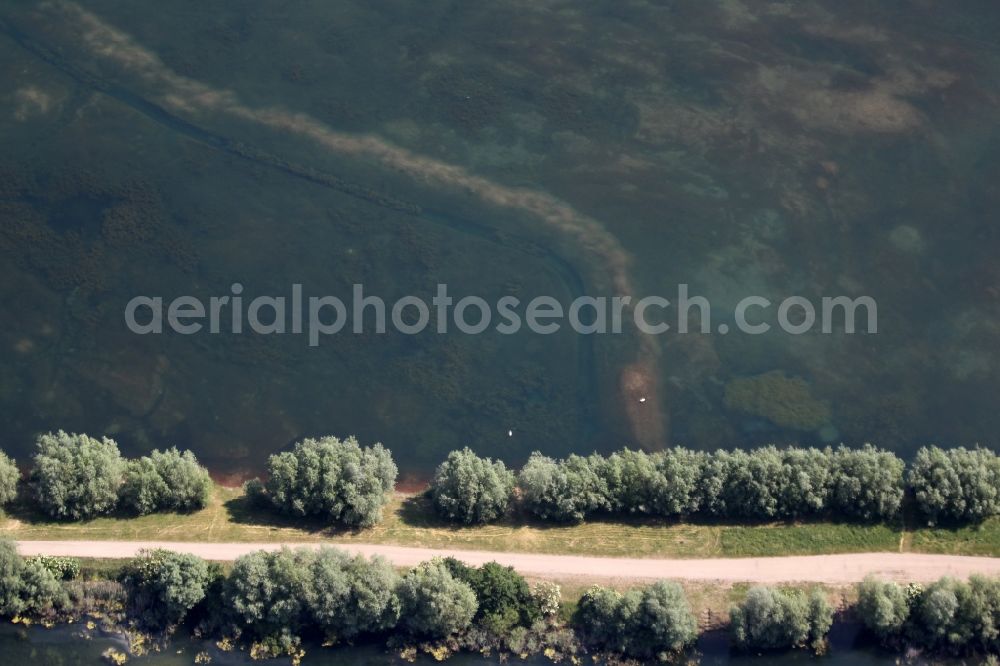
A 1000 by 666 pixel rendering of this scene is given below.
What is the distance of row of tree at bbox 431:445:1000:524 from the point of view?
132125mm

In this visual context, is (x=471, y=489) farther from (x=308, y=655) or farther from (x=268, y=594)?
(x=268, y=594)

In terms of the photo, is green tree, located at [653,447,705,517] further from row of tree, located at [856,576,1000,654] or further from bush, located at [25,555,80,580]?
bush, located at [25,555,80,580]

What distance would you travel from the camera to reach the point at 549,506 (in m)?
132

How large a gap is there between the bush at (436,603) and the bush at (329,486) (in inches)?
385

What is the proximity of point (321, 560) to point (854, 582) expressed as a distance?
4881 centimetres

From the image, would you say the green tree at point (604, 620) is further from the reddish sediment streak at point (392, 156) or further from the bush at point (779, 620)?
the reddish sediment streak at point (392, 156)

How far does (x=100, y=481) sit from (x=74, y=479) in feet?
7.95

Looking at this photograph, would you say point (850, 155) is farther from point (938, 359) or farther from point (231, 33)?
point (231, 33)

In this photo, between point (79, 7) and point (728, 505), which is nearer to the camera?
point (728, 505)

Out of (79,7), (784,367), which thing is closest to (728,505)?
(784,367)

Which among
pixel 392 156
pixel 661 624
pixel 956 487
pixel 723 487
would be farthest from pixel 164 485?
pixel 956 487

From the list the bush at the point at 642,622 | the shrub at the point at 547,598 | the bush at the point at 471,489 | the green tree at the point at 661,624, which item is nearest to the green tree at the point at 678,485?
the bush at the point at 642,622

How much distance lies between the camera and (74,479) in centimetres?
12888

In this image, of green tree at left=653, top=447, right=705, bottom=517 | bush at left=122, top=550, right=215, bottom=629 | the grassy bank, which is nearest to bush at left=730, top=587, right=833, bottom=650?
the grassy bank
